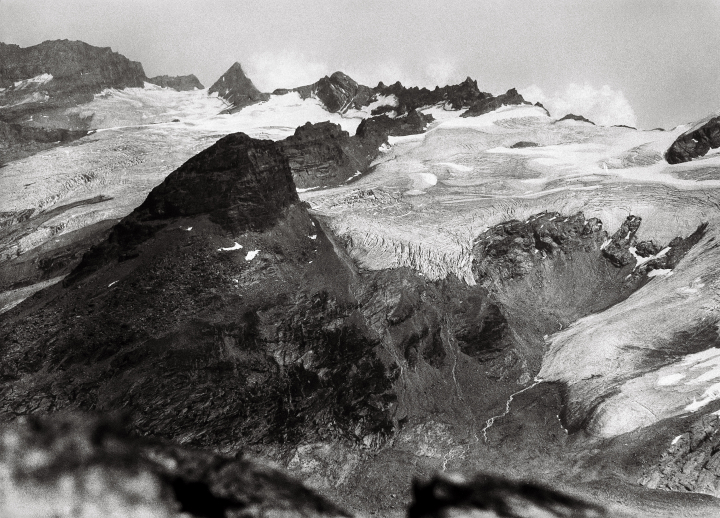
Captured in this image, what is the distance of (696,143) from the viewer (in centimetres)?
9644

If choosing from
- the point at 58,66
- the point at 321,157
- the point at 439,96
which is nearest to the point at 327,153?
the point at 321,157

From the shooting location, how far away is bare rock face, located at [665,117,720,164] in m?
95.4

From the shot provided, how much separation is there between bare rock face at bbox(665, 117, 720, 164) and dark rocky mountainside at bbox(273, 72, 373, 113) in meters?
98.1

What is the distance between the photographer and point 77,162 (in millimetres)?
108562

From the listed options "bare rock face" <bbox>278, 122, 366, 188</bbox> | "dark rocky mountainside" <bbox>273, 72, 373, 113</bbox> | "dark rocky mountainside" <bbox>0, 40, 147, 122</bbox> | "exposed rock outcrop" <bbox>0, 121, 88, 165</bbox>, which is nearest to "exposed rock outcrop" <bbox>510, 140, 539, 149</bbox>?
"bare rock face" <bbox>278, 122, 366, 188</bbox>

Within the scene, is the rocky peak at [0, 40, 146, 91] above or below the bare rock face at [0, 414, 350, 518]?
above

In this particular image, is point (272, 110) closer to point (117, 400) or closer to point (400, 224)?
point (400, 224)

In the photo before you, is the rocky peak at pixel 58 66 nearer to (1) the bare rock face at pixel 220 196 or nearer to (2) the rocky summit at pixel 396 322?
(2) the rocky summit at pixel 396 322

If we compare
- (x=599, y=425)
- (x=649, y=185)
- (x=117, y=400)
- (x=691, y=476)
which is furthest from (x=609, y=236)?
(x=117, y=400)

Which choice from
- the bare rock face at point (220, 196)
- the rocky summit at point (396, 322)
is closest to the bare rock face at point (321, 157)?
the rocky summit at point (396, 322)

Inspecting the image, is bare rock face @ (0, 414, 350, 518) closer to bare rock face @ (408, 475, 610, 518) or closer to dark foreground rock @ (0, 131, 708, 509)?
bare rock face @ (408, 475, 610, 518)

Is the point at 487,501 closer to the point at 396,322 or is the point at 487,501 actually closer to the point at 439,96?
the point at 396,322

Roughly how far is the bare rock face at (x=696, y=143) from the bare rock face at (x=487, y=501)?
94.3 m

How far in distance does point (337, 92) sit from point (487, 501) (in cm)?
18101
